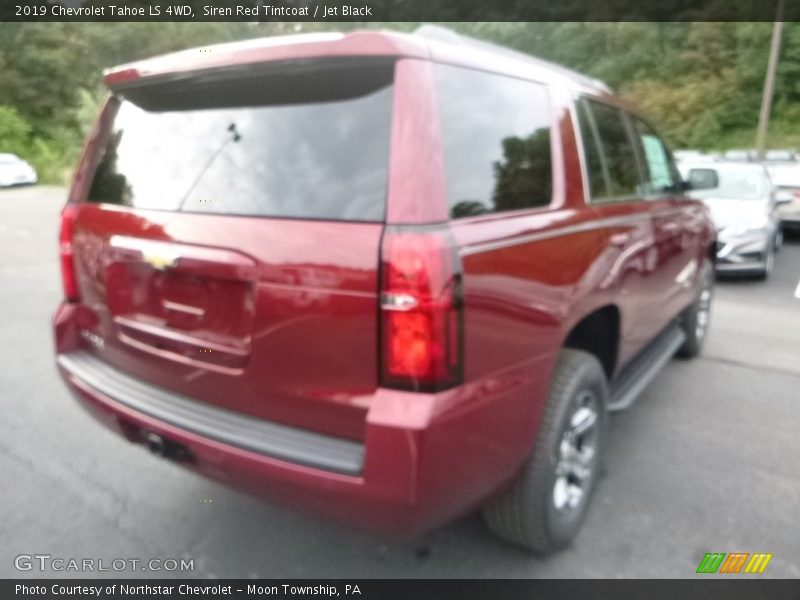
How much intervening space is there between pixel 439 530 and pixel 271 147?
1784 mm

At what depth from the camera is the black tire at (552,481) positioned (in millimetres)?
2453

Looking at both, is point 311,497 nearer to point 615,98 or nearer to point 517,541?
point 517,541

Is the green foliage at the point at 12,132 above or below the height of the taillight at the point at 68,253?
below

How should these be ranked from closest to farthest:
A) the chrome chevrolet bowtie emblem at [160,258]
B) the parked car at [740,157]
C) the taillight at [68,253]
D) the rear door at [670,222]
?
the chrome chevrolet bowtie emblem at [160,258], the taillight at [68,253], the rear door at [670,222], the parked car at [740,157]

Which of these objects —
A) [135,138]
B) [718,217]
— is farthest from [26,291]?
[718,217]

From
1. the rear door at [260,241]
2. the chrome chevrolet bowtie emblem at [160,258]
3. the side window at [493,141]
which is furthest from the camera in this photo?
the chrome chevrolet bowtie emblem at [160,258]

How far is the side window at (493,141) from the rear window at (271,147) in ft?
0.76

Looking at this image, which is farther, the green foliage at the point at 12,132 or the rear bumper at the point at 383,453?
the green foliage at the point at 12,132

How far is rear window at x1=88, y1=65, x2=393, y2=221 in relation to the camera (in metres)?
2.01

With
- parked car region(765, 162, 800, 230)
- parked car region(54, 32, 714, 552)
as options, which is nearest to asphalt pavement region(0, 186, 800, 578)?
parked car region(54, 32, 714, 552)

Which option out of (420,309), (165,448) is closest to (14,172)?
(165,448)

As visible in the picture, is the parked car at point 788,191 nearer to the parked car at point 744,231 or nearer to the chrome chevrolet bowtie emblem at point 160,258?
the parked car at point 744,231

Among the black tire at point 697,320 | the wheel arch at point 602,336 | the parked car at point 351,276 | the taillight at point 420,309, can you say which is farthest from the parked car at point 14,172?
the taillight at point 420,309

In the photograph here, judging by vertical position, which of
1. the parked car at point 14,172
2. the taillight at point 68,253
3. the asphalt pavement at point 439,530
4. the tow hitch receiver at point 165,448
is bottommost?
the parked car at point 14,172
